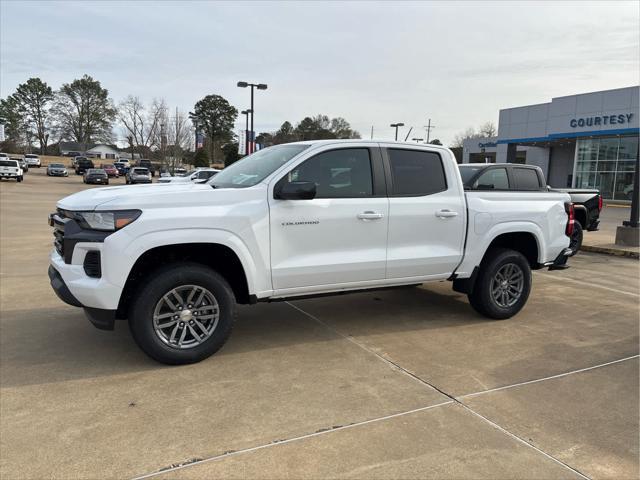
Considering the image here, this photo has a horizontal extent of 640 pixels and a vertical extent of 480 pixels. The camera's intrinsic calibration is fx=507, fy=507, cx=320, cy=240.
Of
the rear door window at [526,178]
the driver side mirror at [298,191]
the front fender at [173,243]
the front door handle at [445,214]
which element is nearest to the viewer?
the front fender at [173,243]

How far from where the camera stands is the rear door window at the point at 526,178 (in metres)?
9.23

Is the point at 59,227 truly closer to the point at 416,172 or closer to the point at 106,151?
the point at 416,172

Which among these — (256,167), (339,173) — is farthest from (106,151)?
(339,173)

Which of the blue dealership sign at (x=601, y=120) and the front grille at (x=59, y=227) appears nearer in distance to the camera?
the front grille at (x=59, y=227)

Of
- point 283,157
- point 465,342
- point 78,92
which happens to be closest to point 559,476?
point 465,342

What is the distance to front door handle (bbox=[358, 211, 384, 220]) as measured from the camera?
4.80m

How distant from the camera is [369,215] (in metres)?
4.84

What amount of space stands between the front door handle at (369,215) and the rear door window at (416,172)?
34 cm

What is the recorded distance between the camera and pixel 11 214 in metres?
16.2

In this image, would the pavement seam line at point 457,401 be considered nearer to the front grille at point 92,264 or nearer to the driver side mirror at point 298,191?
the driver side mirror at point 298,191

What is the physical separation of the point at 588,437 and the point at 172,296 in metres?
3.24

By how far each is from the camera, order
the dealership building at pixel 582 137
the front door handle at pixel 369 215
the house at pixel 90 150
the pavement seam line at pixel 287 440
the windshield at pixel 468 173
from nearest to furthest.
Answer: the pavement seam line at pixel 287 440
the front door handle at pixel 369 215
the windshield at pixel 468 173
the dealership building at pixel 582 137
the house at pixel 90 150

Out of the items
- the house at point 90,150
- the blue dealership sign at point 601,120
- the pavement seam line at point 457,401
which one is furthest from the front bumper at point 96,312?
the house at point 90,150

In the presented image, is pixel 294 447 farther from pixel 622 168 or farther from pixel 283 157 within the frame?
pixel 622 168
